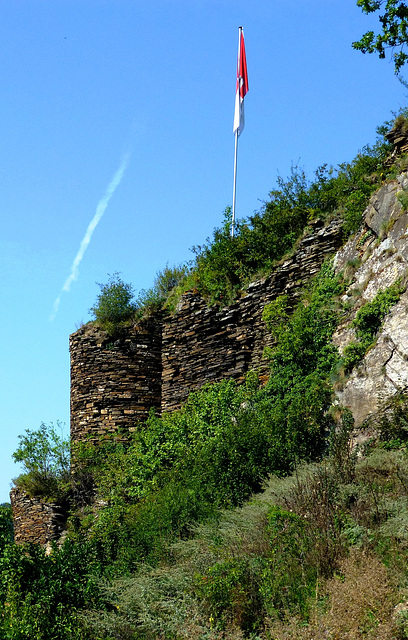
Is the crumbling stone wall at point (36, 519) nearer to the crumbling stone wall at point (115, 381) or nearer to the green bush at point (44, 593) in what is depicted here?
the crumbling stone wall at point (115, 381)

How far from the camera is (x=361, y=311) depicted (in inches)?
462

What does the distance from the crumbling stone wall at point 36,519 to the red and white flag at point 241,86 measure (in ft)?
41.7

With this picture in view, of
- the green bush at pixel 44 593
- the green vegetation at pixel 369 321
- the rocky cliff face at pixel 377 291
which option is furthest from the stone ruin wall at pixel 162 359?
the green bush at pixel 44 593

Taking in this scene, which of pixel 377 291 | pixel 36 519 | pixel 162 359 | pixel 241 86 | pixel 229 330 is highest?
pixel 241 86

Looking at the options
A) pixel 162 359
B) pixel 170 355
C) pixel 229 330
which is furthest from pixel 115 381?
pixel 229 330

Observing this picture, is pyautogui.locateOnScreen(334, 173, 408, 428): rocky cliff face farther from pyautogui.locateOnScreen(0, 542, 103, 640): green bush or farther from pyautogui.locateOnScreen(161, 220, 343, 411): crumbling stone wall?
pyautogui.locateOnScreen(0, 542, 103, 640): green bush

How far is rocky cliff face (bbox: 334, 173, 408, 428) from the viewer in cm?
1072

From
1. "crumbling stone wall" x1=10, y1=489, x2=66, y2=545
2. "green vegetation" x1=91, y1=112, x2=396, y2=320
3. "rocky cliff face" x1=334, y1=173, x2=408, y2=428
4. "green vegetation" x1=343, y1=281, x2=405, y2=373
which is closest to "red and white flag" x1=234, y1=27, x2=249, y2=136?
"green vegetation" x1=91, y1=112, x2=396, y2=320

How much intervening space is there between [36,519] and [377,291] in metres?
10.6

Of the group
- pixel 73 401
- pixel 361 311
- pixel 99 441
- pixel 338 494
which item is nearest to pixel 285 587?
pixel 338 494

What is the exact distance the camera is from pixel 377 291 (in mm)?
12062

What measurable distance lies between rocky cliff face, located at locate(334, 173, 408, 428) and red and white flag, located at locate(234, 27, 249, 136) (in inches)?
387

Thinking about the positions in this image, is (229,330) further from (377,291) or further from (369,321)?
(369,321)

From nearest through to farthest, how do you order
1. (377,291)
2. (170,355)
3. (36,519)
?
(377,291), (36,519), (170,355)
